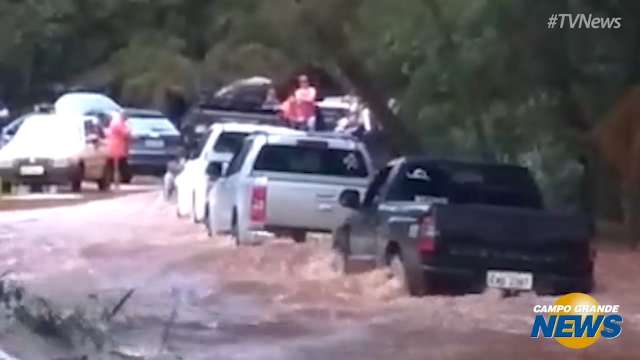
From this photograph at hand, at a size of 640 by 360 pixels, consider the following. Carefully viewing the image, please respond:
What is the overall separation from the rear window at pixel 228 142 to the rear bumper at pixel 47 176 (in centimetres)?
927

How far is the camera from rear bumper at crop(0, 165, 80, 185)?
36406mm

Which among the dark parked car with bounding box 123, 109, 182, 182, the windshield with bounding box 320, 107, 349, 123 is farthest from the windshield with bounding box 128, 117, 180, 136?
the windshield with bounding box 320, 107, 349, 123

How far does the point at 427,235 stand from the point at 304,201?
5.92 m

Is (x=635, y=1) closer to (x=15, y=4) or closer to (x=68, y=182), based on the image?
(x=15, y=4)

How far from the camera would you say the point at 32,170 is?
36469 mm

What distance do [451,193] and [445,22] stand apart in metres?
7.53

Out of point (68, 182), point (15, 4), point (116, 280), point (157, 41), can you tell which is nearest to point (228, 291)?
point (116, 280)

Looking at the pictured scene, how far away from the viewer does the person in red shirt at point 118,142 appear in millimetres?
36875

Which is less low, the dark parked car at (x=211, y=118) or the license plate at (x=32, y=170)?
the dark parked car at (x=211, y=118)

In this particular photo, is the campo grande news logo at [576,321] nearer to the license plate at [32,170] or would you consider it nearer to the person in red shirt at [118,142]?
the person in red shirt at [118,142]

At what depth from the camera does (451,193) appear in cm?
1744

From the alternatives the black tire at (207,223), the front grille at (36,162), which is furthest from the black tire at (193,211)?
the front grille at (36,162)

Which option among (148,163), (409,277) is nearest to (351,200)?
(409,277)

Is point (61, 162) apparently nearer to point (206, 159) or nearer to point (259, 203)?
point (206, 159)
